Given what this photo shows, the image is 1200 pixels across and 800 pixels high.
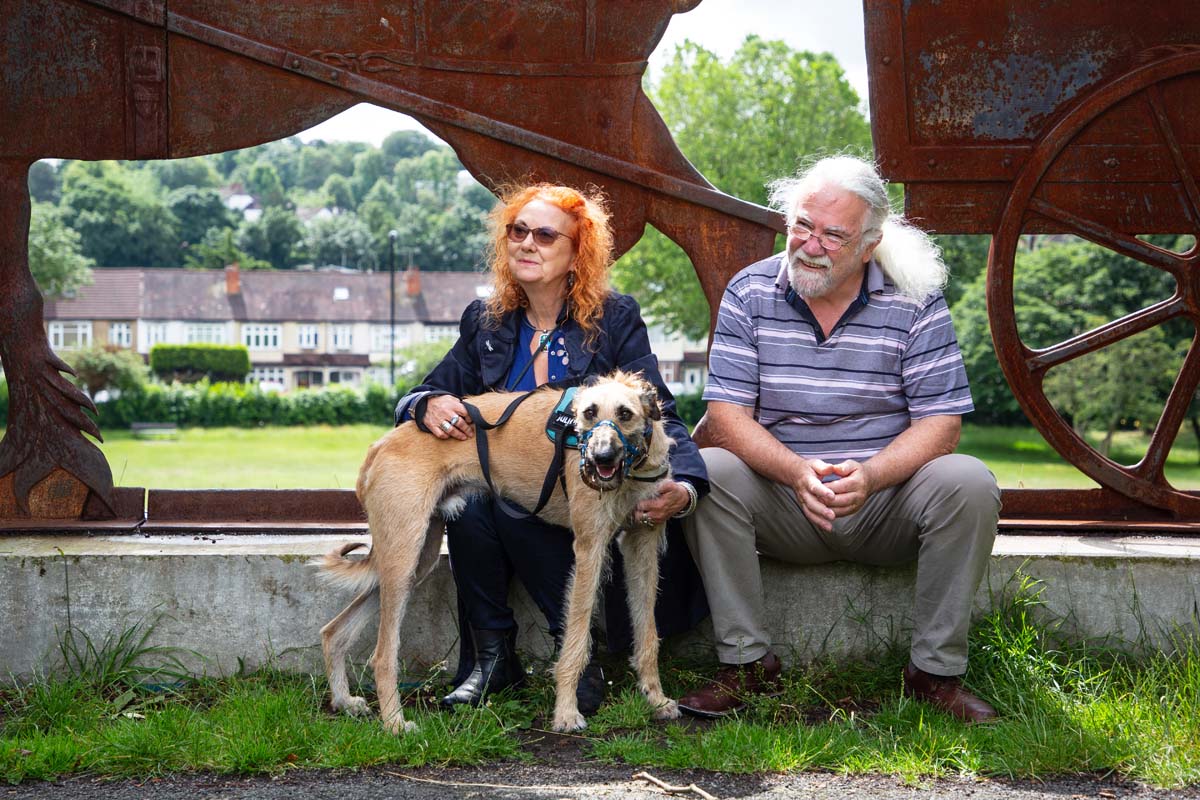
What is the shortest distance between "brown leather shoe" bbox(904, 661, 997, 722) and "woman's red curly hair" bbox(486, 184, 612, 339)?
159cm

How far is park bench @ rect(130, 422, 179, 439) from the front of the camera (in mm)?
38781

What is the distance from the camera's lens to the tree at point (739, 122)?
29.6m

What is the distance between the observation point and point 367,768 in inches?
141

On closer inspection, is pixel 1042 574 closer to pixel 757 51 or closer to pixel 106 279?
pixel 757 51

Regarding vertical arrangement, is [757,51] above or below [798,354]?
above

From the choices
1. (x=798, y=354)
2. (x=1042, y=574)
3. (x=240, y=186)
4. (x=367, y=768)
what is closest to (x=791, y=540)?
(x=798, y=354)

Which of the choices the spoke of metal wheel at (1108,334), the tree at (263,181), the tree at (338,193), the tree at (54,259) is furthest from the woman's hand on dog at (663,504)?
the tree at (263,181)

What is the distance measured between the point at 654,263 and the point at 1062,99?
1012 inches

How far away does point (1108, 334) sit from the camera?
5066mm

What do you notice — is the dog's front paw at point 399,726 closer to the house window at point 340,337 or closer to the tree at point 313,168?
the house window at point 340,337

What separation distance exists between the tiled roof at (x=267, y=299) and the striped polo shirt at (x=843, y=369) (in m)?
66.1

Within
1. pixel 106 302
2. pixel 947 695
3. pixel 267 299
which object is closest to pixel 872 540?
pixel 947 695

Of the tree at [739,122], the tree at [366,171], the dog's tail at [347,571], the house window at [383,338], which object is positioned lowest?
the house window at [383,338]

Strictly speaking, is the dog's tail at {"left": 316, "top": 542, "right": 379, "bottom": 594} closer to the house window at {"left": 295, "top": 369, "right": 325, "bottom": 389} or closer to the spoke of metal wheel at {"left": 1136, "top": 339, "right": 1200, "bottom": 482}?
the spoke of metal wheel at {"left": 1136, "top": 339, "right": 1200, "bottom": 482}
